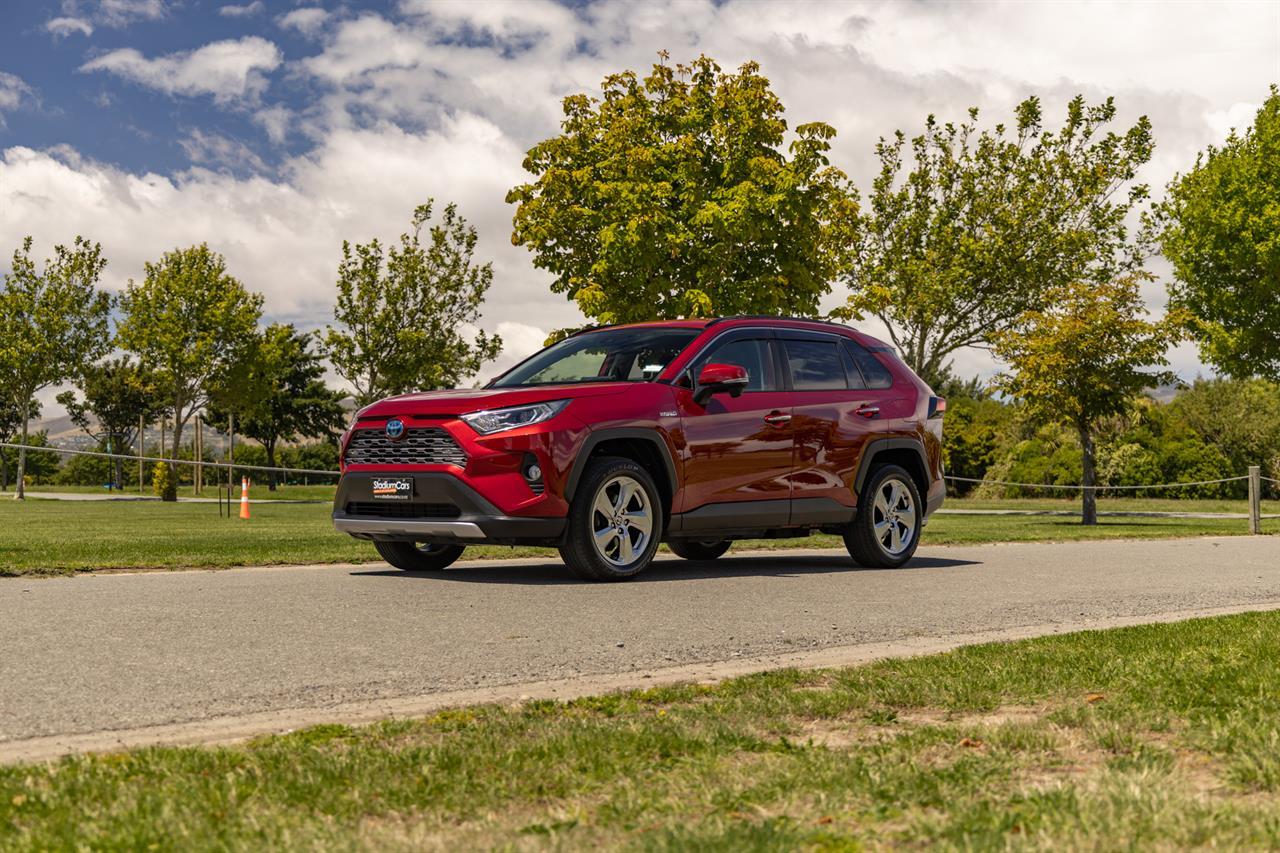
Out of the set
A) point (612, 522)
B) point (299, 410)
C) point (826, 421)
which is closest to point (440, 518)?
point (612, 522)

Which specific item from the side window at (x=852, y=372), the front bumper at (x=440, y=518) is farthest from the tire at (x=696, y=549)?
the front bumper at (x=440, y=518)

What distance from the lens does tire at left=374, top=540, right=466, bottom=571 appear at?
1084 centimetres

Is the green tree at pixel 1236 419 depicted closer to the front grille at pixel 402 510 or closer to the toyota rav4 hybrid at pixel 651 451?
the toyota rav4 hybrid at pixel 651 451

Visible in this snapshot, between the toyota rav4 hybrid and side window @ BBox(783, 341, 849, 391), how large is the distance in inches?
0.8

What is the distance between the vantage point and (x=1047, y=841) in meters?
3.05

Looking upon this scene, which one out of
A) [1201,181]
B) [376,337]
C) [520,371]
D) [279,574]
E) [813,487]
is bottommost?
[279,574]

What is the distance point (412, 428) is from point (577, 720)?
5395 mm

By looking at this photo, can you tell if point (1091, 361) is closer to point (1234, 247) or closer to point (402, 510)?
point (1234, 247)

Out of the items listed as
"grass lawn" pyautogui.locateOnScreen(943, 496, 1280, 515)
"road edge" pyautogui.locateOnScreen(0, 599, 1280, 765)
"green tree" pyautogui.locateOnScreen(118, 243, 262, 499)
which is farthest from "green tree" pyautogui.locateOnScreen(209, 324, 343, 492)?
"road edge" pyautogui.locateOnScreen(0, 599, 1280, 765)

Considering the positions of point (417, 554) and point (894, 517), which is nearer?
point (417, 554)

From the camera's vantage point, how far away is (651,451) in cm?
1015

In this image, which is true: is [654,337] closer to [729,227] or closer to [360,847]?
[360,847]

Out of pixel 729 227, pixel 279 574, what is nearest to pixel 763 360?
pixel 279 574

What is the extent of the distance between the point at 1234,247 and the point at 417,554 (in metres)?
33.2
